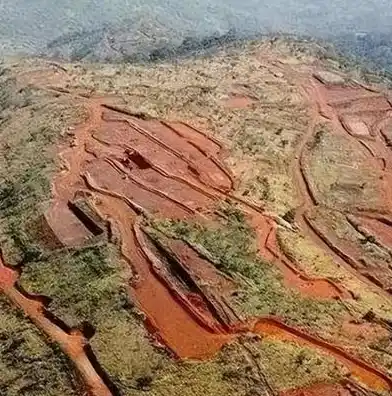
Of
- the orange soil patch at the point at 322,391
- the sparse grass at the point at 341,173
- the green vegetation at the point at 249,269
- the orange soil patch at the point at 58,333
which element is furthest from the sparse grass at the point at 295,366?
the sparse grass at the point at 341,173

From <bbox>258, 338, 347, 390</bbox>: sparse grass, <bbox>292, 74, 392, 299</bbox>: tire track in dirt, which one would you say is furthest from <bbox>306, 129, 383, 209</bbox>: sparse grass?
<bbox>258, 338, 347, 390</bbox>: sparse grass

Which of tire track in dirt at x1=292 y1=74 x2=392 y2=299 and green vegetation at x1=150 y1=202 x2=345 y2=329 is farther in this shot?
tire track in dirt at x1=292 y1=74 x2=392 y2=299

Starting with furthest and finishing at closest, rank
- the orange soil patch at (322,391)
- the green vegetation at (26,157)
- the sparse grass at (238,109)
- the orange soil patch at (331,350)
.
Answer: the sparse grass at (238,109) < the green vegetation at (26,157) < the orange soil patch at (331,350) < the orange soil patch at (322,391)

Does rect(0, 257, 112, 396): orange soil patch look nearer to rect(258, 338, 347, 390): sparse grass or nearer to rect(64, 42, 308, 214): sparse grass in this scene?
rect(258, 338, 347, 390): sparse grass

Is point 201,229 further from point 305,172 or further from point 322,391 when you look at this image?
point 322,391

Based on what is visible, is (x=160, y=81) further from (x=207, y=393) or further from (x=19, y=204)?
(x=207, y=393)

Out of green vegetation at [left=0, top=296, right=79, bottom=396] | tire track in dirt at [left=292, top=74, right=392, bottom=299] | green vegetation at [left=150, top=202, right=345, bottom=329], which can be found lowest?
green vegetation at [left=0, top=296, right=79, bottom=396]

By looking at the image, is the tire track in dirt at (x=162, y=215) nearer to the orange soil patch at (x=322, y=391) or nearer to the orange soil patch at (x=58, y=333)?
the orange soil patch at (x=58, y=333)
